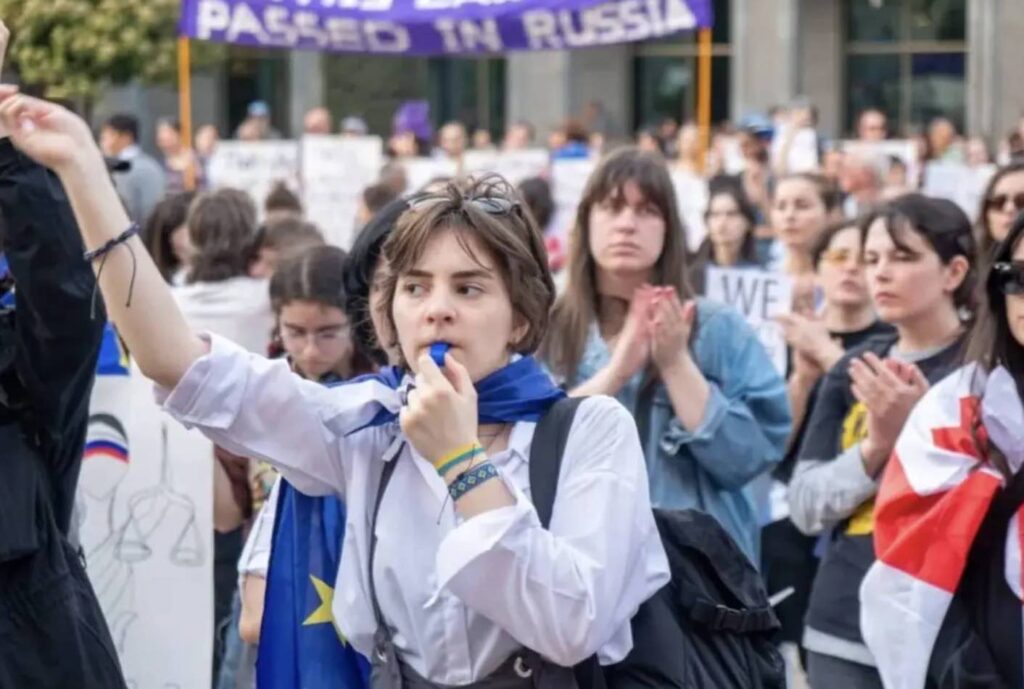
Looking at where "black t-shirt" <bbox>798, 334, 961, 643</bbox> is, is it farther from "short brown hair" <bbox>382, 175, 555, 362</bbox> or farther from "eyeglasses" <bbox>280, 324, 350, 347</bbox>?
"short brown hair" <bbox>382, 175, 555, 362</bbox>

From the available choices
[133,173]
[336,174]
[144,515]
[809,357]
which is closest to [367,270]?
[144,515]

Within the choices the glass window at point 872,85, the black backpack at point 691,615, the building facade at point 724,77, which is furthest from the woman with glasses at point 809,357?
the glass window at point 872,85

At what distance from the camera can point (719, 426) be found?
5.35 meters

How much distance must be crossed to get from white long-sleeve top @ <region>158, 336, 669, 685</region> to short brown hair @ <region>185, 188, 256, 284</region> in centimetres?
418

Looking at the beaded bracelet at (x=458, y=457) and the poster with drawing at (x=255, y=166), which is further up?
the beaded bracelet at (x=458, y=457)

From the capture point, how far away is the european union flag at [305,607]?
12.1 ft

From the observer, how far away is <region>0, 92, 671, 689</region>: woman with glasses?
10.7 ft

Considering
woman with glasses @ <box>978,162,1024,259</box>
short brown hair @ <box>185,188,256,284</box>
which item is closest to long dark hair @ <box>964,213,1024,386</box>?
woman with glasses @ <box>978,162,1024,259</box>

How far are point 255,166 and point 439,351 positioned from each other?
1439 cm

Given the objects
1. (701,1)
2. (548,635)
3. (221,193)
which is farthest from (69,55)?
(548,635)

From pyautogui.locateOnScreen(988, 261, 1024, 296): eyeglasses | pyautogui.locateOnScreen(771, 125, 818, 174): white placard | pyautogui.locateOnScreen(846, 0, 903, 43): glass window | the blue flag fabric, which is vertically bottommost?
pyautogui.locateOnScreen(771, 125, 818, 174): white placard

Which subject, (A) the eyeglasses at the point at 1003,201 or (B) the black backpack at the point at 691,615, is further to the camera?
(A) the eyeglasses at the point at 1003,201

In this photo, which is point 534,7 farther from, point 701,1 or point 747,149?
point 747,149

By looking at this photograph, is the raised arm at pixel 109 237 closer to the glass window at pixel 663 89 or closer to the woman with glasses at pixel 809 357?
the woman with glasses at pixel 809 357
